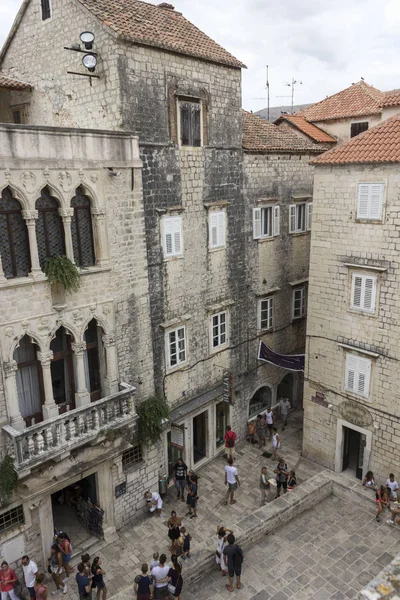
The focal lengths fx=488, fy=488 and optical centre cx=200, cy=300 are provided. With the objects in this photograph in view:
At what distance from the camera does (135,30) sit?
15.1 m

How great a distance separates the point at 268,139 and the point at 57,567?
1793 cm

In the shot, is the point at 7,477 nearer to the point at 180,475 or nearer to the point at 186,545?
the point at 186,545

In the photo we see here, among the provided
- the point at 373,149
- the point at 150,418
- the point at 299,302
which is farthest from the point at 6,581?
the point at 373,149

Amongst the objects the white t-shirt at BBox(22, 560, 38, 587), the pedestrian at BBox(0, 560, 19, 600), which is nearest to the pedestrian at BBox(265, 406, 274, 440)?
the white t-shirt at BBox(22, 560, 38, 587)

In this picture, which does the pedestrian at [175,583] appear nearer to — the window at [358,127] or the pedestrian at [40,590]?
the pedestrian at [40,590]

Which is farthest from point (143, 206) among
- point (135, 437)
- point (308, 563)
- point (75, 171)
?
point (308, 563)

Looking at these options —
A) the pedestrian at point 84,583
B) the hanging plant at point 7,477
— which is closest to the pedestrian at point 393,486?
the pedestrian at point 84,583

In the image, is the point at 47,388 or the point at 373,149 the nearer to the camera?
the point at 47,388

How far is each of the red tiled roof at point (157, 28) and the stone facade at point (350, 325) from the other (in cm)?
599

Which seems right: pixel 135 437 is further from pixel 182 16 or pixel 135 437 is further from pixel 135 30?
pixel 182 16

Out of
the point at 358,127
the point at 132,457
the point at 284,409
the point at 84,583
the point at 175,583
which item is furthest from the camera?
the point at 358,127

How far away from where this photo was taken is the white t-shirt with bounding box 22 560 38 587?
1337 centimetres

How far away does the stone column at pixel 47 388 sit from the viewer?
1385 cm

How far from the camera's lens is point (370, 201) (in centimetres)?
1680
